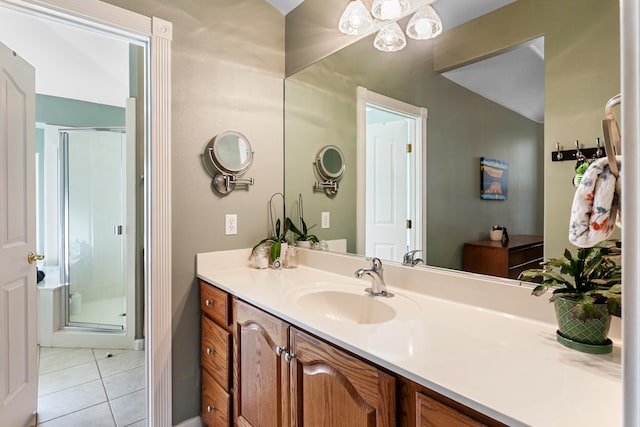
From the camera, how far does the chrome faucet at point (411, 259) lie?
1.33m

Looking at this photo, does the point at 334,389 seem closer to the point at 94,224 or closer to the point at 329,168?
the point at 329,168

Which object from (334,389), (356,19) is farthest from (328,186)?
(334,389)

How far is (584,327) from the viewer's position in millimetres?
769

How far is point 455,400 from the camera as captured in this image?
63 cm

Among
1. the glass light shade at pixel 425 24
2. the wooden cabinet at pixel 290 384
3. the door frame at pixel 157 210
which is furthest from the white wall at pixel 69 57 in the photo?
the wooden cabinet at pixel 290 384

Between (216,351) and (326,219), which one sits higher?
(326,219)

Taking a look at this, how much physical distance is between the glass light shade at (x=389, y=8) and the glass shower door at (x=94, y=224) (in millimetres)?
2639

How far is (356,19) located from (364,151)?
2.03 ft

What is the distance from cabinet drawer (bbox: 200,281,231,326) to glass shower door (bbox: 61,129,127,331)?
5.72ft

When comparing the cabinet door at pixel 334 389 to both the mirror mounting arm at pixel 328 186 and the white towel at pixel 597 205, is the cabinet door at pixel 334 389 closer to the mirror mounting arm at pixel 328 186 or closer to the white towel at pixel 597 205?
the white towel at pixel 597 205

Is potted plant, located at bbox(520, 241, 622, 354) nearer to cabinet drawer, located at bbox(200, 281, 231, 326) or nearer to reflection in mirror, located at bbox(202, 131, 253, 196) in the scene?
cabinet drawer, located at bbox(200, 281, 231, 326)

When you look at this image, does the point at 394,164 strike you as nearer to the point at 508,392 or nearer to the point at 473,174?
the point at 473,174

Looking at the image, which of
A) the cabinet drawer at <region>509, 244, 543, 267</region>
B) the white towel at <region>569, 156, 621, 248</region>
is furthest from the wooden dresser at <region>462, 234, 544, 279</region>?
the white towel at <region>569, 156, 621, 248</region>

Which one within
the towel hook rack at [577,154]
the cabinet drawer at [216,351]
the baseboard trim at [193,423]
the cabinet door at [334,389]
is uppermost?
the towel hook rack at [577,154]
